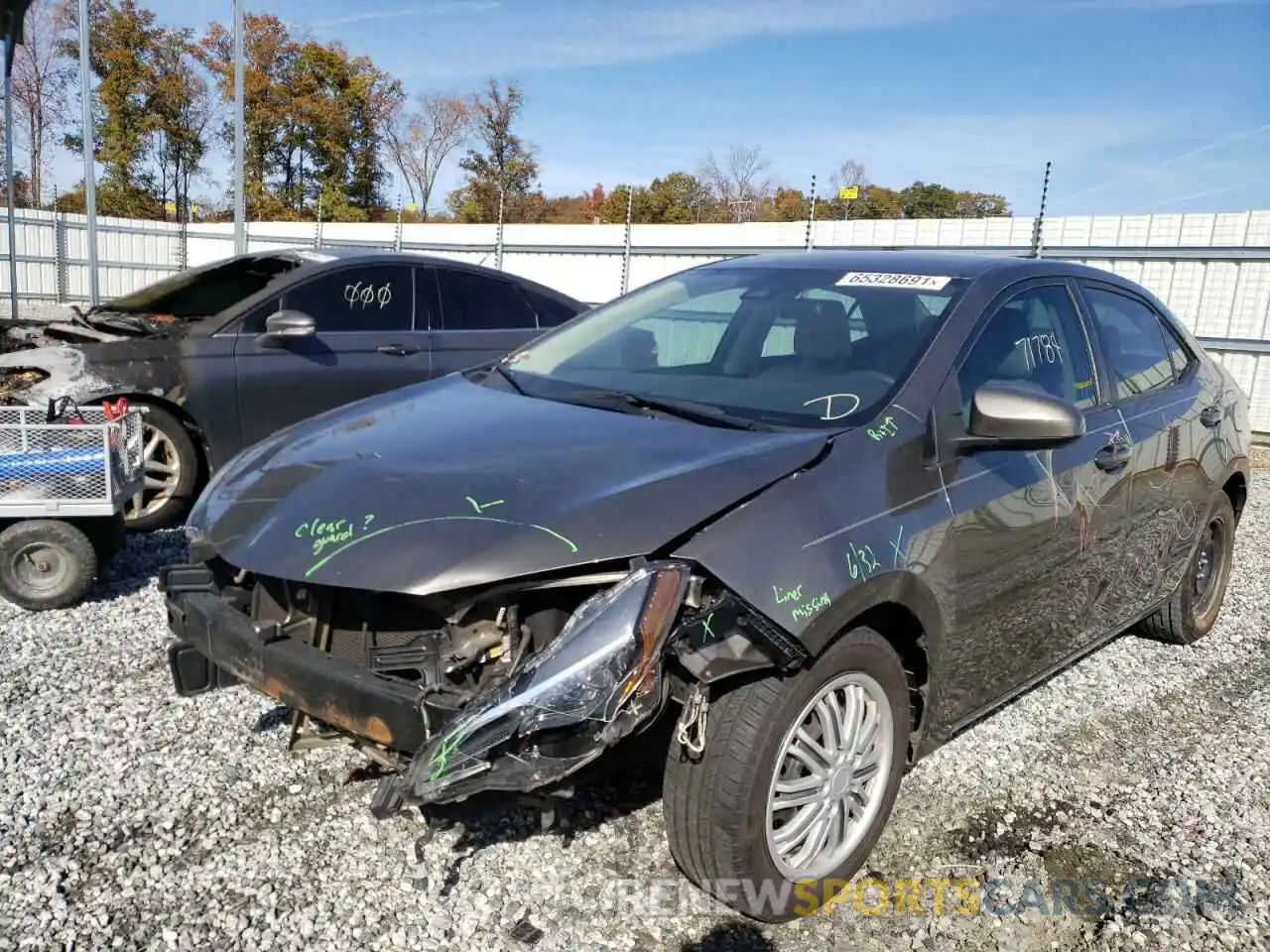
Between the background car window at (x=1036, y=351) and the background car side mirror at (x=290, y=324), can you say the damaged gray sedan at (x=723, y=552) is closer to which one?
the background car window at (x=1036, y=351)

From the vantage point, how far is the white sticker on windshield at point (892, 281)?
322cm

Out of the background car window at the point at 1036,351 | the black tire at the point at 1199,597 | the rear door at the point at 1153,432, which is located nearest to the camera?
the background car window at the point at 1036,351

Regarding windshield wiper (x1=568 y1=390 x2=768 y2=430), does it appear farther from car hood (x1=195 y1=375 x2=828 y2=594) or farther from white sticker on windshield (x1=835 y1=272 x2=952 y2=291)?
white sticker on windshield (x1=835 y1=272 x2=952 y2=291)

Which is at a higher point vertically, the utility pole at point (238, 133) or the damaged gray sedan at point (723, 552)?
the utility pole at point (238, 133)

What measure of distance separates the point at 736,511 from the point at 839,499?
31 centimetres

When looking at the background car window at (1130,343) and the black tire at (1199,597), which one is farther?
the black tire at (1199,597)

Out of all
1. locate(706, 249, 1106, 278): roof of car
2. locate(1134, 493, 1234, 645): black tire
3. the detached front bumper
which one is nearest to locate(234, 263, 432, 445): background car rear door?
locate(706, 249, 1106, 278): roof of car

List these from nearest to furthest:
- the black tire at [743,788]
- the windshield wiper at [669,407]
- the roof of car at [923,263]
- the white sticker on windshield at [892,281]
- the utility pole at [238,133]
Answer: the black tire at [743,788] < the windshield wiper at [669,407] < the white sticker on windshield at [892,281] < the roof of car at [923,263] < the utility pole at [238,133]

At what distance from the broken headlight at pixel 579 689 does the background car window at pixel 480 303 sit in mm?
4860

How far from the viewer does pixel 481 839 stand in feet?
9.06

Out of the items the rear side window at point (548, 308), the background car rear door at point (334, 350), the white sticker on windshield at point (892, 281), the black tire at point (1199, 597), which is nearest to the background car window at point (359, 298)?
the background car rear door at point (334, 350)

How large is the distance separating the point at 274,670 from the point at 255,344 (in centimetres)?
388

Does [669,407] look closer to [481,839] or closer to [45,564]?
[481,839]

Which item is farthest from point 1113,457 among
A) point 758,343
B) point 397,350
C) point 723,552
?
point 397,350
